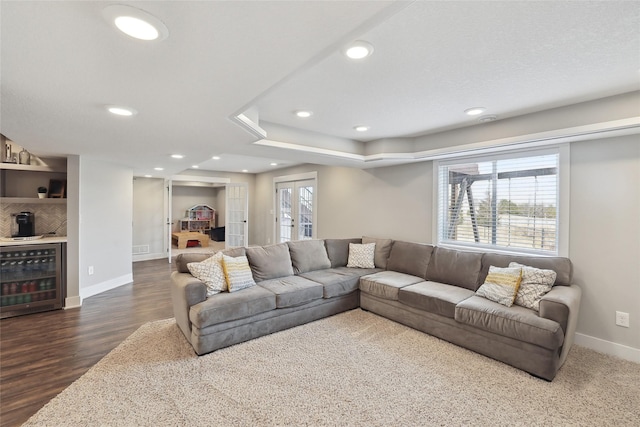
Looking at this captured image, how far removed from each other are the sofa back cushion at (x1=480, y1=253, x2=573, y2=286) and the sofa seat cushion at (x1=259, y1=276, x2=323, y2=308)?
1.95 metres

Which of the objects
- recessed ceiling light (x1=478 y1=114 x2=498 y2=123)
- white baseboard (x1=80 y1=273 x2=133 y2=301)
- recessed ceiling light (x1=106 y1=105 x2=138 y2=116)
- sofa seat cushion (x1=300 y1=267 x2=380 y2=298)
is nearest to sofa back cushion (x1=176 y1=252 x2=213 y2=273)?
sofa seat cushion (x1=300 y1=267 x2=380 y2=298)

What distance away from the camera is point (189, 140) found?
10.3 feet

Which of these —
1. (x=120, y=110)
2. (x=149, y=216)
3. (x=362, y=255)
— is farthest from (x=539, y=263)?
(x=149, y=216)

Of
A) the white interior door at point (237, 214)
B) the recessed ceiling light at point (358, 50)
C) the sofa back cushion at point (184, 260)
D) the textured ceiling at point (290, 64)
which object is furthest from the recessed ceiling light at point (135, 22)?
the white interior door at point (237, 214)

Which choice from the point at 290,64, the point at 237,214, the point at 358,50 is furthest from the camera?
the point at 237,214

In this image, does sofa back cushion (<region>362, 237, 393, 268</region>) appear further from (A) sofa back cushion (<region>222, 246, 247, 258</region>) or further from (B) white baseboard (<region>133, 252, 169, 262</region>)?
(B) white baseboard (<region>133, 252, 169, 262</region>)

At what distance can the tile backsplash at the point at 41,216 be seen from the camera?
3.99 meters

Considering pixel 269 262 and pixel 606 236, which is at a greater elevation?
pixel 606 236

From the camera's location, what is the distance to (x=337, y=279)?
3.77 m

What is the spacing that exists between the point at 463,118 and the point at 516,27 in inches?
67.9

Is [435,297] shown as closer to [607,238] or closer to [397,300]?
[397,300]

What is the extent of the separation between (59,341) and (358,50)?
384 cm

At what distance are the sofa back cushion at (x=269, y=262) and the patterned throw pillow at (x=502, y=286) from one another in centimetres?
227

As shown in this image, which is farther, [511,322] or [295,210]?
[295,210]
